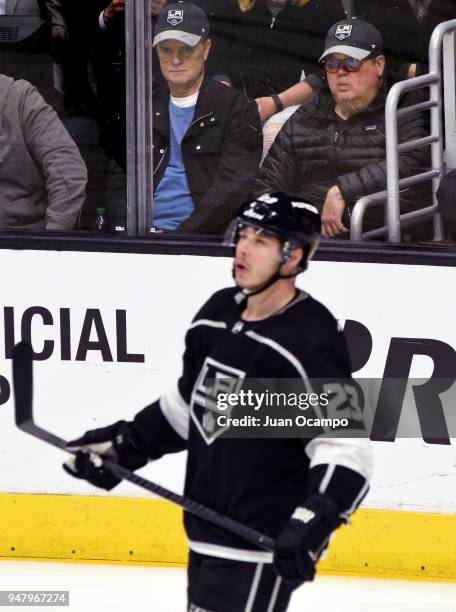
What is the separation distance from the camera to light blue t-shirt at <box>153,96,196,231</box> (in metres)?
4.25

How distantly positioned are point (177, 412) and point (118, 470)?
0.20m

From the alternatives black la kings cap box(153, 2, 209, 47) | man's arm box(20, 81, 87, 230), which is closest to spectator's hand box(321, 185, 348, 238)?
black la kings cap box(153, 2, 209, 47)

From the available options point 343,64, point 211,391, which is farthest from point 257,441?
point 343,64

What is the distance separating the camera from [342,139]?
13.6ft

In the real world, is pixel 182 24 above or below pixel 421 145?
above

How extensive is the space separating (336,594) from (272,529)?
1299 millimetres

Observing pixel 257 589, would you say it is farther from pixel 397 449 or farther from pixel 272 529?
pixel 397 449

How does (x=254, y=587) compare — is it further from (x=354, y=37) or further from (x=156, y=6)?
(x=156, y=6)

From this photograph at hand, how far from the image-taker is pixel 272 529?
A: 2914 millimetres

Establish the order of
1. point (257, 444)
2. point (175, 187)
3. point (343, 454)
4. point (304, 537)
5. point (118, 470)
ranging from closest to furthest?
point (304, 537), point (343, 454), point (257, 444), point (118, 470), point (175, 187)

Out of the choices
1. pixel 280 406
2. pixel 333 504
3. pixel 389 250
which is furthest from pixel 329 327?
pixel 389 250

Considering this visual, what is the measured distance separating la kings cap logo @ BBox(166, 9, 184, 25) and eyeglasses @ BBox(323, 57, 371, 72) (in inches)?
18.7

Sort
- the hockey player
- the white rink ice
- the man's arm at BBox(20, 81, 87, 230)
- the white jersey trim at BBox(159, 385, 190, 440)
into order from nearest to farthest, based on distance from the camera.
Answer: the hockey player
the white jersey trim at BBox(159, 385, 190, 440)
the white rink ice
the man's arm at BBox(20, 81, 87, 230)

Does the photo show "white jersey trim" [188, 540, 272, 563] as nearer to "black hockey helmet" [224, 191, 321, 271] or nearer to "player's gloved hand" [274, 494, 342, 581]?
"player's gloved hand" [274, 494, 342, 581]
